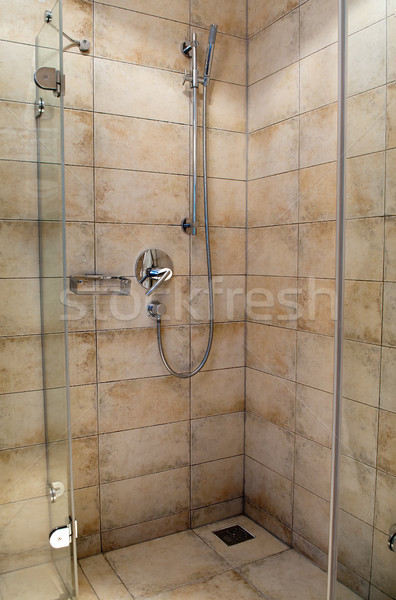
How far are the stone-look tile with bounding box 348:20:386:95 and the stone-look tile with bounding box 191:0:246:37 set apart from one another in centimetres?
148

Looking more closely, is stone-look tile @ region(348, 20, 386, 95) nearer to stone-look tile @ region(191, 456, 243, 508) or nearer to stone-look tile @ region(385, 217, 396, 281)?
stone-look tile @ region(385, 217, 396, 281)

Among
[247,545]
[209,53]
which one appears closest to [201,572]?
[247,545]

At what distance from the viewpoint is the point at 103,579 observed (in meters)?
2.06

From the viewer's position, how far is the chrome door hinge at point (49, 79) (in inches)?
57.1

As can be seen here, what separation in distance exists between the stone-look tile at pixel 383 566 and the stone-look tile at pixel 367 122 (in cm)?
89

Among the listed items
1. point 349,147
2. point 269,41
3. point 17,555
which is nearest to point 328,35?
point 269,41

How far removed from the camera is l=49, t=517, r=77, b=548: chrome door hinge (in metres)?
1.58

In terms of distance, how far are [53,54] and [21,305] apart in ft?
2.47

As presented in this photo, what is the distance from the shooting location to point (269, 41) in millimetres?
2322

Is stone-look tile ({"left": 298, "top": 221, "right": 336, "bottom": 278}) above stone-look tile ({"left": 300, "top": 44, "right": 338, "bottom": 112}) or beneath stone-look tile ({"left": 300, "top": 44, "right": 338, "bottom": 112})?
beneath

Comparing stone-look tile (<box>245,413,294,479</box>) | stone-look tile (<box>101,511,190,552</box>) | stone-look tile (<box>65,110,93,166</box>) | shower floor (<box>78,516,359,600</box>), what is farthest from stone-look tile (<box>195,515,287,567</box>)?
stone-look tile (<box>65,110,93,166</box>)

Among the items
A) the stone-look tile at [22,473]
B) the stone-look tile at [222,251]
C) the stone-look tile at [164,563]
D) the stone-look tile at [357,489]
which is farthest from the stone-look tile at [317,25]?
the stone-look tile at [164,563]

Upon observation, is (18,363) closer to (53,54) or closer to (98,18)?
(53,54)

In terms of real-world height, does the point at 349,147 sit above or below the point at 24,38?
below
